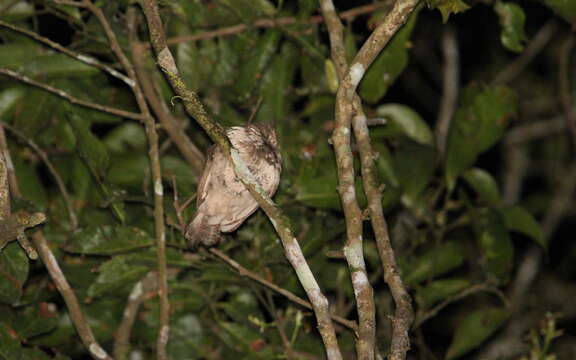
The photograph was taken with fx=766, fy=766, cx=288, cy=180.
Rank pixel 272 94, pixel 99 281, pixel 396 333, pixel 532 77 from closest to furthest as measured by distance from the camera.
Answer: pixel 396 333
pixel 99 281
pixel 272 94
pixel 532 77

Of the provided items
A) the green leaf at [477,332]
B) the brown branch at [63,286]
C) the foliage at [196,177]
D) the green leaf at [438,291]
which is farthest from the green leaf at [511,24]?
the brown branch at [63,286]

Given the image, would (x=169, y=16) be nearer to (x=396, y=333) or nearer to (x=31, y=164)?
(x=31, y=164)

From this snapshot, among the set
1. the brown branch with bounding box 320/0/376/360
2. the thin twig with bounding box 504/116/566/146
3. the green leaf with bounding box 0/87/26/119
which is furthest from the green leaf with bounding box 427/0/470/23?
the thin twig with bounding box 504/116/566/146

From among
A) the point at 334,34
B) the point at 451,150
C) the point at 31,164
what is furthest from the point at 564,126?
the point at 31,164

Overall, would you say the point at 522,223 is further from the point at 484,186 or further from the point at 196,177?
the point at 196,177

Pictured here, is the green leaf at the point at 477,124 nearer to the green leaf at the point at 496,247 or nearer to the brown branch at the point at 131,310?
the green leaf at the point at 496,247

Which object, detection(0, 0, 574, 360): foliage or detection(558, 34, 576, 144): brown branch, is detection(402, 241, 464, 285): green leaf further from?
detection(558, 34, 576, 144): brown branch
